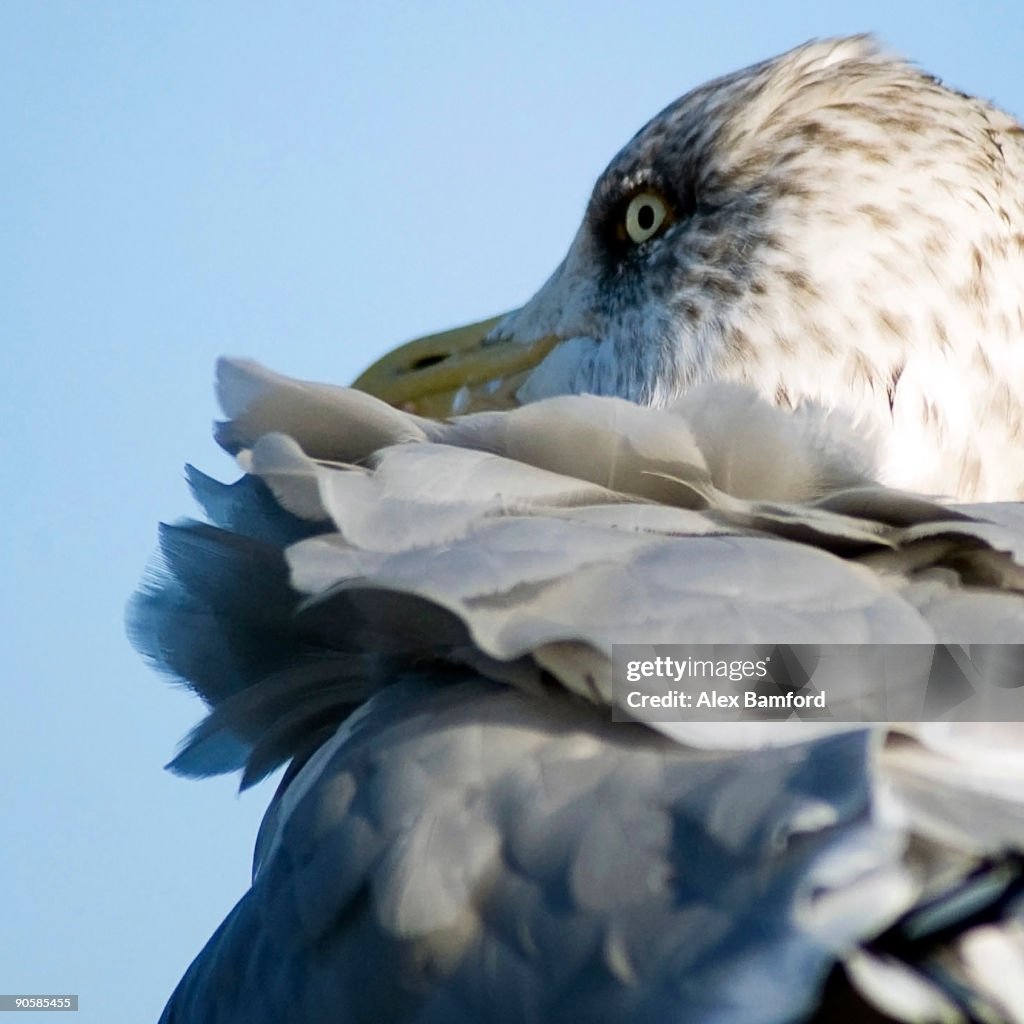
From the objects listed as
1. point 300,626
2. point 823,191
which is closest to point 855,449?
point 300,626

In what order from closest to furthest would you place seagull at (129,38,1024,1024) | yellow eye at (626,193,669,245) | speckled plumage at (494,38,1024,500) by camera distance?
seagull at (129,38,1024,1024)
speckled plumage at (494,38,1024,500)
yellow eye at (626,193,669,245)

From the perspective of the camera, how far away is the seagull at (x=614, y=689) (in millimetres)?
1441

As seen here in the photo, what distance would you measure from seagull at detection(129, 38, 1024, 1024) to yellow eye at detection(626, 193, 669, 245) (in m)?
0.67

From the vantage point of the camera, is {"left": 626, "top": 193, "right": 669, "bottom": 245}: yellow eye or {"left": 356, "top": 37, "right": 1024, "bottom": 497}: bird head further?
{"left": 626, "top": 193, "right": 669, "bottom": 245}: yellow eye

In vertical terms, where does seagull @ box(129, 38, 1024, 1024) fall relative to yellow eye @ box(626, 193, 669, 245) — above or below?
below

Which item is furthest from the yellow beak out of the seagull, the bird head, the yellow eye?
the seagull

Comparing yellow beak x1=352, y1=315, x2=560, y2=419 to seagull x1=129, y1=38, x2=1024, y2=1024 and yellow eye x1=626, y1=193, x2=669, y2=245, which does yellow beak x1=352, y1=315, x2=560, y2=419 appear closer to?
yellow eye x1=626, y1=193, x2=669, y2=245

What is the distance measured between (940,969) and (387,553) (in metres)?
0.88

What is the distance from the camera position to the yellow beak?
3.93m

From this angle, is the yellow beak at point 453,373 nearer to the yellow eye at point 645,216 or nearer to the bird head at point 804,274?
the bird head at point 804,274

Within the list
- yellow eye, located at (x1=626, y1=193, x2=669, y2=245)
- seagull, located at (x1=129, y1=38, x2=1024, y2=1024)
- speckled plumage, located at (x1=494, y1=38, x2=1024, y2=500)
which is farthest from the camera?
yellow eye, located at (x1=626, y1=193, x2=669, y2=245)

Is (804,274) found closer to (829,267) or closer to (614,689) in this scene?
(829,267)

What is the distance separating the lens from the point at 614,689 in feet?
5.82

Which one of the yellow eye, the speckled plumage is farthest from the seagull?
the yellow eye
